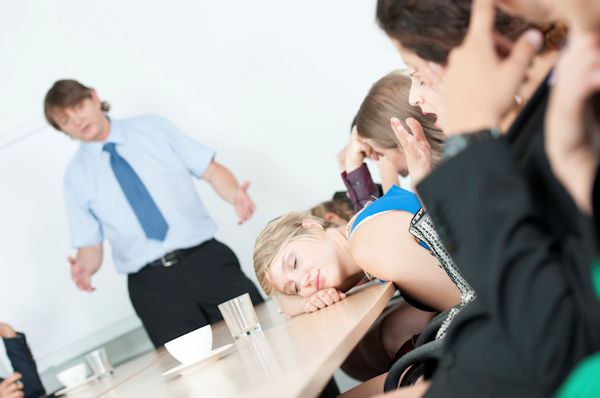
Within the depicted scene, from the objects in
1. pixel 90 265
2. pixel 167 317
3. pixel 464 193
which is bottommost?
pixel 167 317

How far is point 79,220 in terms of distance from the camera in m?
4.25

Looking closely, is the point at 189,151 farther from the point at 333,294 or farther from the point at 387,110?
the point at 333,294

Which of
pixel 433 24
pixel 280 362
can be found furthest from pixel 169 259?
pixel 433 24

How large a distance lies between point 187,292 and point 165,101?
1.43 metres

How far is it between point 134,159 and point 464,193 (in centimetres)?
350

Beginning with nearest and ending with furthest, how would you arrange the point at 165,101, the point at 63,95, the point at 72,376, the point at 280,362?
the point at 280,362
the point at 72,376
the point at 63,95
the point at 165,101

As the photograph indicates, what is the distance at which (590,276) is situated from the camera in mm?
714

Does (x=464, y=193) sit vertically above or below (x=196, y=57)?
below

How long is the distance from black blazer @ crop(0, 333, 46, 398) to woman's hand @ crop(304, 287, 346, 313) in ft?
4.93

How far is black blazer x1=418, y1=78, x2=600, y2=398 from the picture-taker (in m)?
0.72

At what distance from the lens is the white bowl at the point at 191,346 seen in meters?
1.86

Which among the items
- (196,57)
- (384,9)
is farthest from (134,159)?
(384,9)

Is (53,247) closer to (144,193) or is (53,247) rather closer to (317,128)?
(144,193)

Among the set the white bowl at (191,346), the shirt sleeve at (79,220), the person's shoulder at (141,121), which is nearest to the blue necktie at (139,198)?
the person's shoulder at (141,121)
